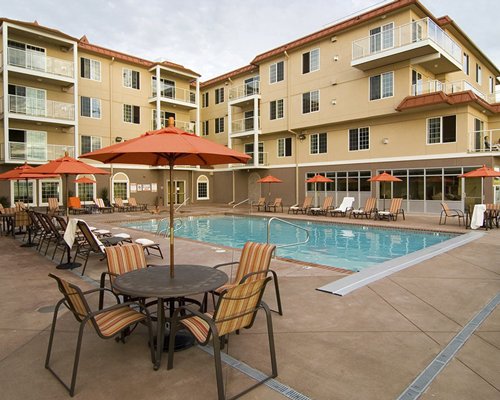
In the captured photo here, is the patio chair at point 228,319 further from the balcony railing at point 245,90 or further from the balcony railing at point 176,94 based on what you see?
the balcony railing at point 176,94

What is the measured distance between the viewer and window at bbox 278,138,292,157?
26000mm

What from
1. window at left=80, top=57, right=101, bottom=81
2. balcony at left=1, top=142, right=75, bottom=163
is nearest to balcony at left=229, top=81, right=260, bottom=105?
window at left=80, top=57, right=101, bottom=81

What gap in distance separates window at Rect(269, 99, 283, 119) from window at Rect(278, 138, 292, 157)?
178 cm

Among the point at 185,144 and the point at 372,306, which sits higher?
the point at 185,144

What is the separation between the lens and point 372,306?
4883 millimetres

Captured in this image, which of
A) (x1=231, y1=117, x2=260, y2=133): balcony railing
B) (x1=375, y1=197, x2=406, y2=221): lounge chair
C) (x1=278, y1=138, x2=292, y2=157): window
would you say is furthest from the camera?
(x1=231, y1=117, x2=260, y2=133): balcony railing

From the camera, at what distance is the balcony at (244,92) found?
27.3m

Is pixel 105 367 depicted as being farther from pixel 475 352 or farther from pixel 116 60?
pixel 116 60

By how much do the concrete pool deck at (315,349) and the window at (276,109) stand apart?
21.2 metres

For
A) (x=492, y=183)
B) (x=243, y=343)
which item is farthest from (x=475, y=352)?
(x=492, y=183)

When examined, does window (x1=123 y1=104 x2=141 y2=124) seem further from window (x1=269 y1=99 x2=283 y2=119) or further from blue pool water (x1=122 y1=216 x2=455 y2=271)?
blue pool water (x1=122 y1=216 x2=455 y2=271)

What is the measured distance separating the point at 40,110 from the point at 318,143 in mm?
17633

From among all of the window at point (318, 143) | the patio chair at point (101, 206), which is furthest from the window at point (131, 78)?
the window at point (318, 143)

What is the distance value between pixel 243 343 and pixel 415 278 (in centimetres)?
396
